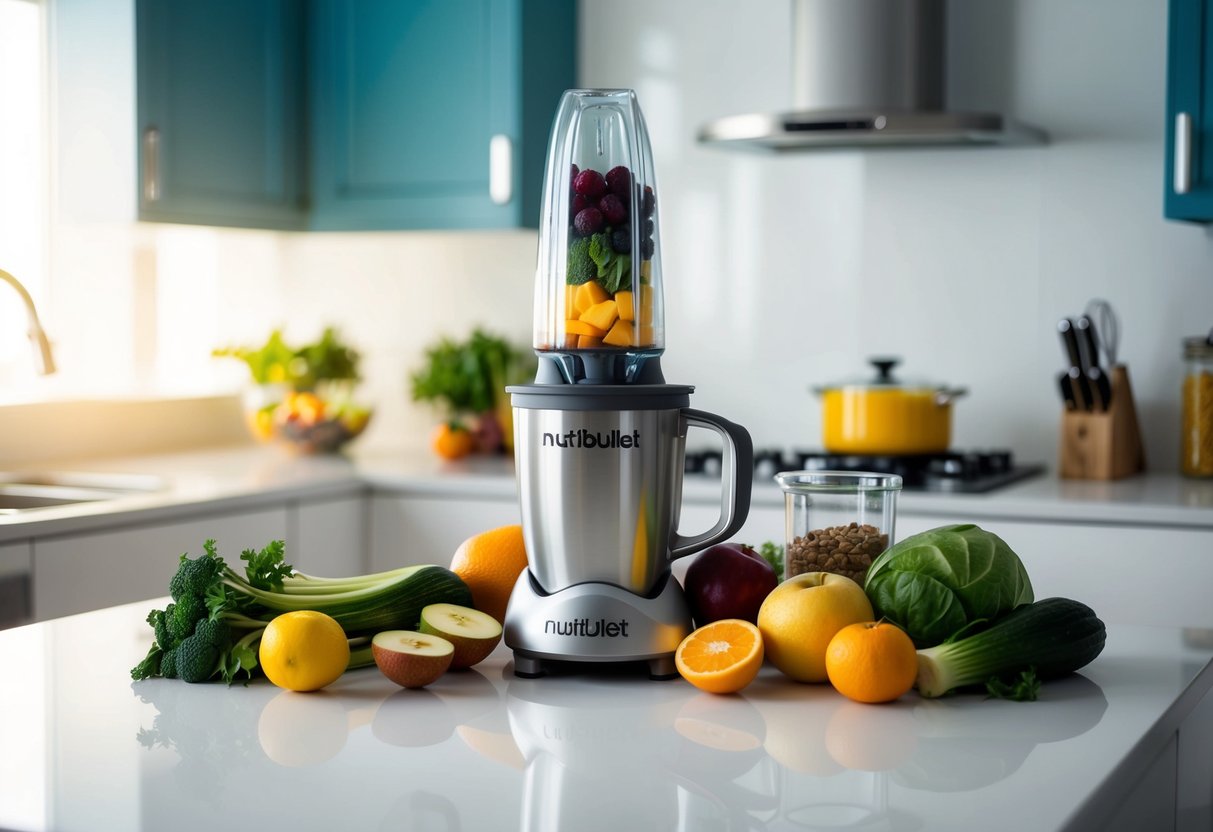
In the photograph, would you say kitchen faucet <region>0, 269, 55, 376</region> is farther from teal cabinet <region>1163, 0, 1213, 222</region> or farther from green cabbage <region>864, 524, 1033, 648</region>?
teal cabinet <region>1163, 0, 1213, 222</region>

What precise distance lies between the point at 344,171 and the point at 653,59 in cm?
80

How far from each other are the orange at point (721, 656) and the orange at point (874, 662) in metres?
0.07

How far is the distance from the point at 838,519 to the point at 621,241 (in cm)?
34

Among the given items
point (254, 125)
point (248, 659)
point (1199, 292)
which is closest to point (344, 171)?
point (254, 125)

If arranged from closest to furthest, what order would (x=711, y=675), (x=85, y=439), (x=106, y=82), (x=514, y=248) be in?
(x=711, y=675) → (x=106, y=82) → (x=85, y=439) → (x=514, y=248)

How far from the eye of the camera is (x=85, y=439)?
3188 millimetres

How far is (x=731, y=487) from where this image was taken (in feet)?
4.08

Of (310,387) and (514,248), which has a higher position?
(514,248)

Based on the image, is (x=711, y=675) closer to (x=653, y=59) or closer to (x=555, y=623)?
(x=555, y=623)

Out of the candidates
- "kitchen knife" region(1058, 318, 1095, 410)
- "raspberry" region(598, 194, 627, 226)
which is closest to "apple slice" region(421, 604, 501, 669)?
"raspberry" region(598, 194, 627, 226)

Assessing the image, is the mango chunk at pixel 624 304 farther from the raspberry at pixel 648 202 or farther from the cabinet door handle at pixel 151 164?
the cabinet door handle at pixel 151 164

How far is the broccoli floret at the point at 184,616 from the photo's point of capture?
1165 millimetres

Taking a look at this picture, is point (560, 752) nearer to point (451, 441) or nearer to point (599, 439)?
point (599, 439)

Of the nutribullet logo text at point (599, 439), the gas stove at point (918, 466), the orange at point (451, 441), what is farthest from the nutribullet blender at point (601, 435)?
the orange at point (451, 441)
